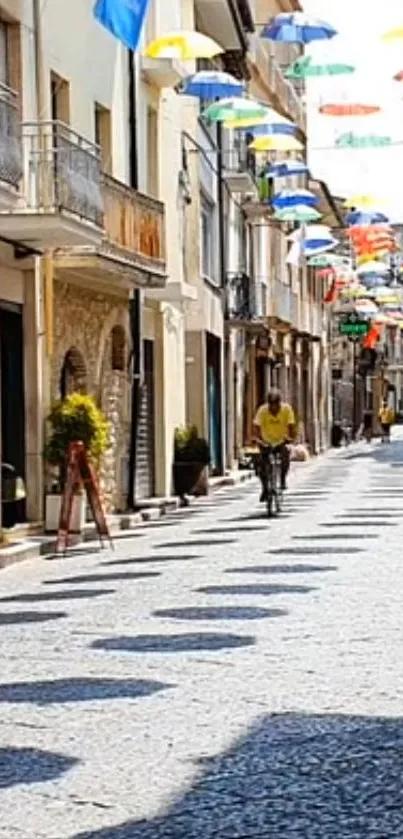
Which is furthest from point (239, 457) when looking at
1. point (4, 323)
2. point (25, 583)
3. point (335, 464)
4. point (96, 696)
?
point (96, 696)

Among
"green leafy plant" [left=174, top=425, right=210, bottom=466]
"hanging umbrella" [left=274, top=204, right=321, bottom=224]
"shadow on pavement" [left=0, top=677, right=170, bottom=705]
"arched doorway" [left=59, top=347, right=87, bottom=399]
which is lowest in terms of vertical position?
"shadow on pavement" [left=0, top=677, right=170, bottom=705]

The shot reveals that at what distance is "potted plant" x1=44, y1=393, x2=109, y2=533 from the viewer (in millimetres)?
20594

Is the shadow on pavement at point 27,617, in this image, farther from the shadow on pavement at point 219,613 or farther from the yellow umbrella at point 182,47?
the yellow umbrella at point 182,47

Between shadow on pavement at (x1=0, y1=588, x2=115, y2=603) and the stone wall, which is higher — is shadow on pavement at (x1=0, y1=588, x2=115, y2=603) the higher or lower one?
the lower one

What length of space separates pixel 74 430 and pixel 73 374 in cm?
391

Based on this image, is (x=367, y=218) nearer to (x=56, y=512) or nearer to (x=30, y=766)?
(x=56, y=512)

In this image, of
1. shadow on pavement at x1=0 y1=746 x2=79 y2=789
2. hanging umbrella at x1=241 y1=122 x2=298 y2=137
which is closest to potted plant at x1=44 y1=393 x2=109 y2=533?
hanging umbrella at x1=241 y1=122 x2=298 y2=137

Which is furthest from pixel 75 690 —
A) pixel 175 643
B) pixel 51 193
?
pixel 51 193

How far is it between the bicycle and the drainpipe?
3.17 metres

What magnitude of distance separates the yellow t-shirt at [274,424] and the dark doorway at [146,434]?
4076 mm

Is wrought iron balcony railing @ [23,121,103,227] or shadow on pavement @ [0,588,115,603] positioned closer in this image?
shadow on pavement @ [0,588,115,603]

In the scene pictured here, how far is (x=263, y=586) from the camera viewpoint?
548 inches

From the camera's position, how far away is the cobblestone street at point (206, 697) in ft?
20.9

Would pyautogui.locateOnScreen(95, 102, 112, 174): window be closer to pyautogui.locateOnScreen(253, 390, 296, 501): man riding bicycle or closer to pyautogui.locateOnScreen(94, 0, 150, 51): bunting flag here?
pyautogui.locateOnScreen(253, 390, 296, 501): man riding bicycle
